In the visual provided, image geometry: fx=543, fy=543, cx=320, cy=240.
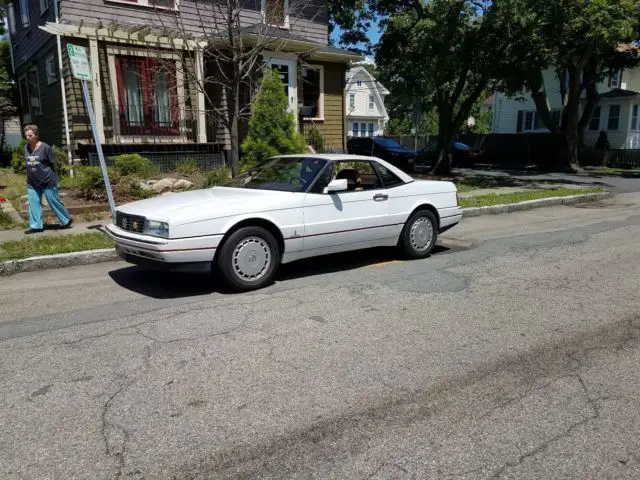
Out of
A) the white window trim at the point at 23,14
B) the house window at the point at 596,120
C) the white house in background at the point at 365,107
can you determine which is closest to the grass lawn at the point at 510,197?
the white window trim at the point at 23,14

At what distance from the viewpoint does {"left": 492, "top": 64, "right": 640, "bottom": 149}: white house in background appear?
32.8 m

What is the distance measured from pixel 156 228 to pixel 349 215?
2.31m

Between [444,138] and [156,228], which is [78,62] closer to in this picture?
[156,228]

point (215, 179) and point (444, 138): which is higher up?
point (444, 138)

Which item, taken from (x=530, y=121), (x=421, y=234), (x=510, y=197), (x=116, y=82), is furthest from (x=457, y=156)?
(x=421, y=234)

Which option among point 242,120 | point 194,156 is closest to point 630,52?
point 242,120

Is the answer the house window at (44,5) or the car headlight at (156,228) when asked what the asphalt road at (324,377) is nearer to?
the car headlight at (156,228)

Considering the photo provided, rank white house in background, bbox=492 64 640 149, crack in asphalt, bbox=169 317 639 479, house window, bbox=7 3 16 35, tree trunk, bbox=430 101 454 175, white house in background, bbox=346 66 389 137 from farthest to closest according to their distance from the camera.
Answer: white house in background, bbox=346 66 389 137
white house in background, bbox=492 64 640 149
tree trunk, bbox=430 101 454 175
house window, bbox=7 3 16 35
crack in asphalt, bbox=169 317 639 479

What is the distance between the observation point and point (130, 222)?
5789mm

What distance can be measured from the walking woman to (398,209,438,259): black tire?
5426mm

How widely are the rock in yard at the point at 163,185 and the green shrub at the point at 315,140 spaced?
6.90 meters

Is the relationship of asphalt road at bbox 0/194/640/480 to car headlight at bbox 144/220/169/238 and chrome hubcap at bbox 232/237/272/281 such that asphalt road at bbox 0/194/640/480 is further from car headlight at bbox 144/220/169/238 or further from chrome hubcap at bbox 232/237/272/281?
car headlight at bbox 144/220/169/238

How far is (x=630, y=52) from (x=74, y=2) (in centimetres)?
2419

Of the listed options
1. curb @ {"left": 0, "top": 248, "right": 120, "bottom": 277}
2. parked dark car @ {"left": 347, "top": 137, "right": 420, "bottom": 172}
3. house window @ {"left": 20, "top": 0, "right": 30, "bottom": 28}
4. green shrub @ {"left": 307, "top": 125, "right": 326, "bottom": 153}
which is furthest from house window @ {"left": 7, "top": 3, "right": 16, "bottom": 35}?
curb @ {"left": 0, "top": 248, "right": 120, "bottom": 277}
